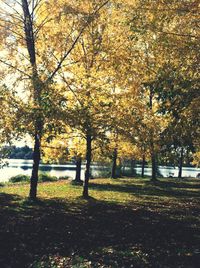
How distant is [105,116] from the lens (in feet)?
62.6

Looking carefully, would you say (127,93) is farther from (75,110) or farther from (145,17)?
(145,17)

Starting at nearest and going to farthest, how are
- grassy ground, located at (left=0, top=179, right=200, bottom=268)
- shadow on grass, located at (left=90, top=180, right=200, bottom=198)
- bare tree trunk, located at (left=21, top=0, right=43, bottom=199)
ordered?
grassy ground, located at (left=0, top=179, right=200, bottom=268)
bare tree trunk, located at (left=21, top=0, right=43, bottom=199)
shadow on grass, located at (left=90, top=180, right=200, bottom=198)

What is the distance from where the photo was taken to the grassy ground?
31.3 ft

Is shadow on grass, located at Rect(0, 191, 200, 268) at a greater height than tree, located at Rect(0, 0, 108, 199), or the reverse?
tree, located at Rect(0, 0, 108, 199)

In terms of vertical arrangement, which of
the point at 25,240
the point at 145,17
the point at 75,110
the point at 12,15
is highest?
the point at 12,15

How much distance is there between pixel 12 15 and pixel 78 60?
4011 mm

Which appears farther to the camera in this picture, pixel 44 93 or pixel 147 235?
pixel 44 93

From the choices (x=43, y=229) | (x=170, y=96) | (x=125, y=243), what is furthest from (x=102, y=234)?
(x=170, y=96)

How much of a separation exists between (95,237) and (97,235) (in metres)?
0.27

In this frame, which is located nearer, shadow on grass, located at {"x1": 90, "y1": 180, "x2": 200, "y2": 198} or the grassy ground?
the grassy ground

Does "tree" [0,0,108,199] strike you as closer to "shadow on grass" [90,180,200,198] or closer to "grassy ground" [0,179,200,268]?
"grassy ground" [0,179,200,268]

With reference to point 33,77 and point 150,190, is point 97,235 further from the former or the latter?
point 150,190

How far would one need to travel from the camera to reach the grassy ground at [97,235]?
9555 millimetres

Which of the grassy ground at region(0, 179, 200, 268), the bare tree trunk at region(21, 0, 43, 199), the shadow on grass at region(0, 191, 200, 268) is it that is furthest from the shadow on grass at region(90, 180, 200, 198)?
the shadow on grass at region(0, 191, 200, 268)
